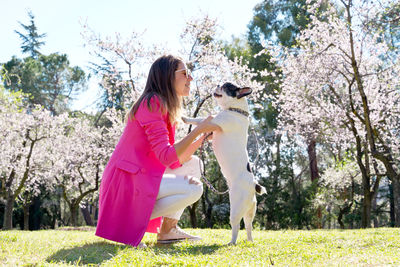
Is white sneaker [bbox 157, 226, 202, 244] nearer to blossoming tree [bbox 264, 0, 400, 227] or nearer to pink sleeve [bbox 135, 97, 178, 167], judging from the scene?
pink sleeve [bbox 135, 97, 178, 167]

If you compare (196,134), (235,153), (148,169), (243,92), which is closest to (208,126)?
(196,134)

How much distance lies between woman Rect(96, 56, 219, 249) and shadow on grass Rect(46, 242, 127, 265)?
0.57 feet

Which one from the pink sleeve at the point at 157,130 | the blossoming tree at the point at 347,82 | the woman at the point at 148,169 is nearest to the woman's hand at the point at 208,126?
the woman at the point at 148,169

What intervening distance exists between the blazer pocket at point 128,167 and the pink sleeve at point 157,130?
26cm

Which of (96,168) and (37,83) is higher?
(37,83)

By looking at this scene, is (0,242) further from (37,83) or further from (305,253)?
(37,83)

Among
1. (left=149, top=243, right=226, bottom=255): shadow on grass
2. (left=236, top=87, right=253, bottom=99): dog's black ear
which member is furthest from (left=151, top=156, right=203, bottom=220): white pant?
(left=236, top=87, right=253, bottom=99): dog's black ear

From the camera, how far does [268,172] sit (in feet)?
73.7

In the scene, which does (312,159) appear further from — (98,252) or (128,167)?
(98,252)

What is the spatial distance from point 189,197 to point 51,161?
18002 millimetres

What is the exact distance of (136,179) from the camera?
396 cm

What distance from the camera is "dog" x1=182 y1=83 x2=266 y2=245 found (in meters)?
4.12

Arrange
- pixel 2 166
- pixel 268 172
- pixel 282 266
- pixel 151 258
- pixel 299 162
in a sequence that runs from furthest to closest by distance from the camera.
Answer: pixel 299 162 → pixel 268 172 → pixel 2 166 → pixel 151 258 → pixel 282 266

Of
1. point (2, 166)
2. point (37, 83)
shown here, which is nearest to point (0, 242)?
point (2, 166)
